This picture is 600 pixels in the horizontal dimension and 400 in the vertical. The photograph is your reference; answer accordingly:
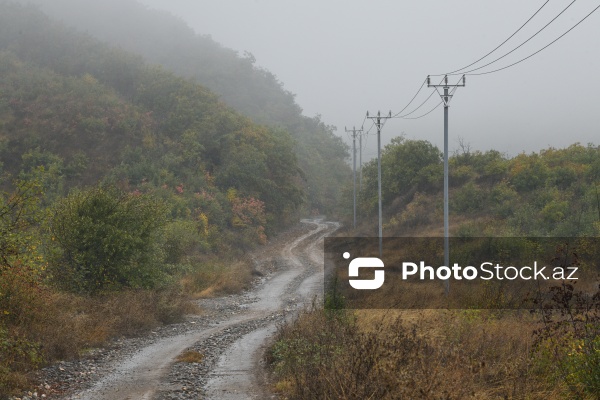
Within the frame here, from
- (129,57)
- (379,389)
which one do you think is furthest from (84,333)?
(129,57)

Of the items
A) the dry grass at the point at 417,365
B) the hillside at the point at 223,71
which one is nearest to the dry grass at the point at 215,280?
the dry grass at the point at 417,365

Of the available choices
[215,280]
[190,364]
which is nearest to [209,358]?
[190,364]

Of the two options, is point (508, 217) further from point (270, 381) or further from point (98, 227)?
point (270, 381)

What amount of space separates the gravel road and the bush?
2.62 m

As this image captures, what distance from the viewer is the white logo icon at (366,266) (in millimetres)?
23642

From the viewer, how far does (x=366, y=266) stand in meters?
33.6

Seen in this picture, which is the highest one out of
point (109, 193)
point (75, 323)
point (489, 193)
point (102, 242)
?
point (489, 193)

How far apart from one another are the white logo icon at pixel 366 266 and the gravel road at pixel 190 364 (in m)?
2.71

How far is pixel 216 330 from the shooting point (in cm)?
2000

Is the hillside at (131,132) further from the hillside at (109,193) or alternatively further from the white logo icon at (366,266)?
the white logo icon at (366,266)

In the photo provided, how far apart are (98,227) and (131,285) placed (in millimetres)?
2466

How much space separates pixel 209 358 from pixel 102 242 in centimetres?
718

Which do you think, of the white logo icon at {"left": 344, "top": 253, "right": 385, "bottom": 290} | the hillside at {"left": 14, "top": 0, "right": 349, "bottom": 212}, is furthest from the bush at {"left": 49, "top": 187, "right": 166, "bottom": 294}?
the hillside at {"left": 14, "top": 0, "right": 349, "bottom": 212}

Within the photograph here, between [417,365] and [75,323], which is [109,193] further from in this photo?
Result: [417,365]
